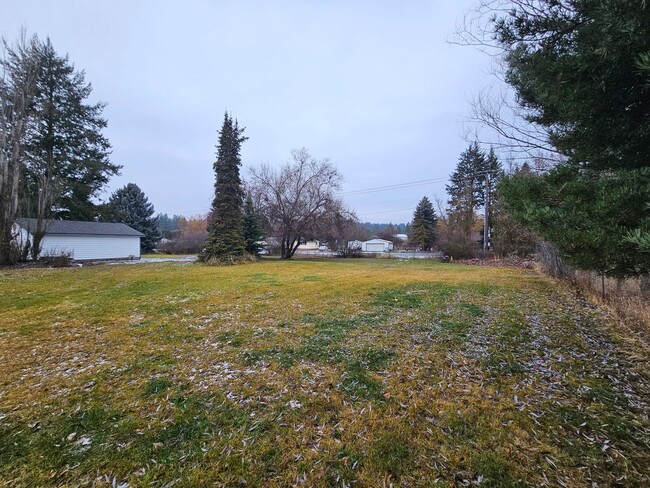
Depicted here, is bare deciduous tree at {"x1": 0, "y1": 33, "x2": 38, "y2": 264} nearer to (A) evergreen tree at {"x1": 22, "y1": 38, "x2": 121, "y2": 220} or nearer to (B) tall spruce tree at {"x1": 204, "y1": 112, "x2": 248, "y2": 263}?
(A) evergreen tree at {"x1": 22, "y1": 38, "x2": 121, "y2": 220}

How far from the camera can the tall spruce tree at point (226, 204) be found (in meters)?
15.8

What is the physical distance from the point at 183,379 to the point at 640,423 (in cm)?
378

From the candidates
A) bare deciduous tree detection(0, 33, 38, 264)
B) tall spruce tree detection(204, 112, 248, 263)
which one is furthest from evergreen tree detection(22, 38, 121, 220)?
tall spruce tree detection(204, 112, 248, 263)

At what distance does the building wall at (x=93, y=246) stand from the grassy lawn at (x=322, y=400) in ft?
55.5

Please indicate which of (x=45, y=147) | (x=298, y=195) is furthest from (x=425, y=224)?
(x=45, y=147)

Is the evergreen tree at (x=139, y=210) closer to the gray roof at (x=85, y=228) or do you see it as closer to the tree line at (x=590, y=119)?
the gray roof at (x=85, y=228)

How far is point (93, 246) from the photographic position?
18906 mm

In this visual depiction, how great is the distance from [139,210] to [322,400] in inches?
1390

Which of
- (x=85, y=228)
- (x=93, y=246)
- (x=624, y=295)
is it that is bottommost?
(x=624, y=295)

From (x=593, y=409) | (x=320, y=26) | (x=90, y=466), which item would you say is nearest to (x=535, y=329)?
(x=593, y=409)

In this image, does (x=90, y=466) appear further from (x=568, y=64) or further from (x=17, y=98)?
(x=17, y=98)

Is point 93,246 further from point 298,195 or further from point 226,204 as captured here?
point 298,195

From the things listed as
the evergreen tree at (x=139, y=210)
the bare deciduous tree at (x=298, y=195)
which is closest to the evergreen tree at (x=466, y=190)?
the bare deciduous tree at (x=298, y=195)

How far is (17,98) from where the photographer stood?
12.6 m
